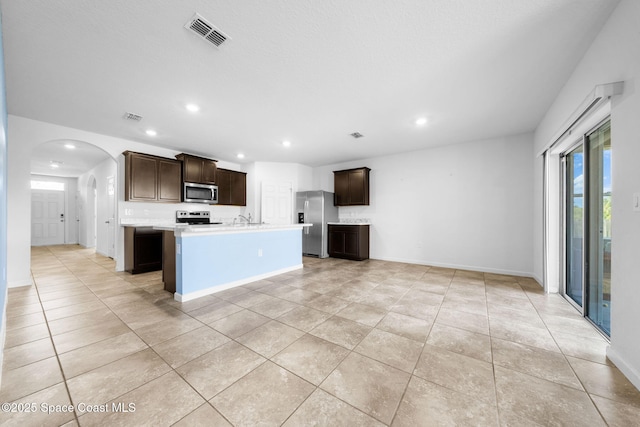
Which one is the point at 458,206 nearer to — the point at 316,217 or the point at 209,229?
the point at 316,217

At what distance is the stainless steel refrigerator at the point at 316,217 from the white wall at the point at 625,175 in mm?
4947

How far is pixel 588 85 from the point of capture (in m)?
2.14

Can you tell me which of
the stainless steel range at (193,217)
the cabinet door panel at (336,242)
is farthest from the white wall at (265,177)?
the cabinet door panel at (336,242)

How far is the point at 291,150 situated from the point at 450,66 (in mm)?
3712

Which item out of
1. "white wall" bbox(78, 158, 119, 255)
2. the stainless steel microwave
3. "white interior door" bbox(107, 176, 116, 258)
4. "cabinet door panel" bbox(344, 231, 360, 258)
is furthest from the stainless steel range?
"cabinet door panel" bbox(344, 231, 360, 258)

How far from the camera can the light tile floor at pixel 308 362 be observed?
1.29m

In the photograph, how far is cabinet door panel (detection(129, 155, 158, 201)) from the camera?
4473mm

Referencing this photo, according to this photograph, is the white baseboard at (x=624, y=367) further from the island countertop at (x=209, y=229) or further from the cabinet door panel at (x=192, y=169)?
Answer: the cabinet door panel at (x=192, y=169)

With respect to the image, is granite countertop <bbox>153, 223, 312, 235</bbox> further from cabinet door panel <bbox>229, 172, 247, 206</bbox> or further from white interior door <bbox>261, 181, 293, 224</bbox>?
cabinet door panel <bbox>229, 172, 247, 206</bbox>

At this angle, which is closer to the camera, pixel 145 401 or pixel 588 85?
pixel 145 401

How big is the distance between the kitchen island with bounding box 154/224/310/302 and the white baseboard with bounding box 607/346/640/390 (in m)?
3.91

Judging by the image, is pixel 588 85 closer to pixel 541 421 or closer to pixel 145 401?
Result: pixel 541 421

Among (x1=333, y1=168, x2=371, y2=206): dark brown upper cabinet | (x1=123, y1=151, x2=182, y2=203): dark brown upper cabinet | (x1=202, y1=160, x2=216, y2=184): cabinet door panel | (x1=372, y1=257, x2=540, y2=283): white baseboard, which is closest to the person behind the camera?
(x1=372, y1=257, x2=540, y2=283): white baseboard

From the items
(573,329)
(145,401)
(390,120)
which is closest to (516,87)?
(390,120)
